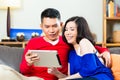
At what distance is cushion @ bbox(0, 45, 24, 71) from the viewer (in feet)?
6.59

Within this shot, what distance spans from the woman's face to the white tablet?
0.21 metres

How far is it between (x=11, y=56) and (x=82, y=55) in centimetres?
69

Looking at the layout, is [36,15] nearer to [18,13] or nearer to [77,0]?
[18,13]

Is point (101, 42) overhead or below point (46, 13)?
below

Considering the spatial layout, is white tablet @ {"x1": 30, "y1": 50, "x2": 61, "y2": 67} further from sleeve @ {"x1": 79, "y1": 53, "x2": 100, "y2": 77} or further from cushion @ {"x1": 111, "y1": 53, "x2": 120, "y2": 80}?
cushion @ {"x1": 111, "y1": 53, "x2": 120, "y2": 80}

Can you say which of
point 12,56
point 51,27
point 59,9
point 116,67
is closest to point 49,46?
point 51,27

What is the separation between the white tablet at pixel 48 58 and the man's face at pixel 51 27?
0.29 m

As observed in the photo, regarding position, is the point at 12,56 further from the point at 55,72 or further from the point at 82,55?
the point at 82,55

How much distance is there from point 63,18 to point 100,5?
0.53m

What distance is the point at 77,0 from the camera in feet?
10.8

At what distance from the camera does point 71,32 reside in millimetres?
1769

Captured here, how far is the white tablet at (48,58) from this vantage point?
1.60m

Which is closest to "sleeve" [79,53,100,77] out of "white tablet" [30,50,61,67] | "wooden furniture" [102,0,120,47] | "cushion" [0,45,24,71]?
"white tablet" [30,50,61,67]

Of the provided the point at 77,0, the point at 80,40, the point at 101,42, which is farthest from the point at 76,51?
the point at 77,0
